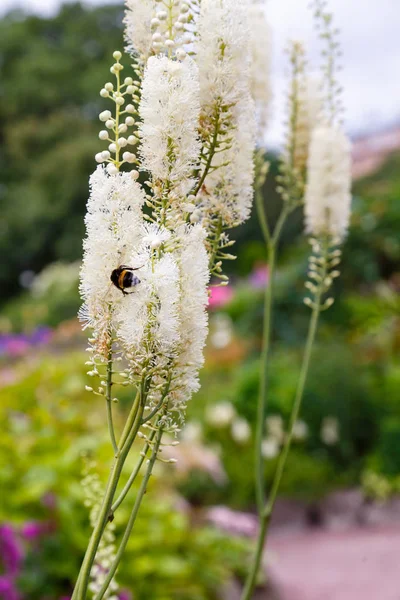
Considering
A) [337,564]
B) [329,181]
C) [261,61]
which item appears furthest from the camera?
[337,564]

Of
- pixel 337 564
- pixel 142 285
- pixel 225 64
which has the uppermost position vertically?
pixel 337 564

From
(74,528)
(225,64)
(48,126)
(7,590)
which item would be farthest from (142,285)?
(48,126)

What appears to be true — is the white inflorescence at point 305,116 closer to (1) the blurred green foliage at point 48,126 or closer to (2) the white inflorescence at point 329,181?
(2) the white inflorescence at point 329,181

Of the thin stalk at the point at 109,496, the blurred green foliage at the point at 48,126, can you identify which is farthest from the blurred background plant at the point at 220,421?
the blurred green foliage at the point at 48,126

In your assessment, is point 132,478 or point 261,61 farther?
point 261,61

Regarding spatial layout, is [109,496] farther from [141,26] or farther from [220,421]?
[220,421]

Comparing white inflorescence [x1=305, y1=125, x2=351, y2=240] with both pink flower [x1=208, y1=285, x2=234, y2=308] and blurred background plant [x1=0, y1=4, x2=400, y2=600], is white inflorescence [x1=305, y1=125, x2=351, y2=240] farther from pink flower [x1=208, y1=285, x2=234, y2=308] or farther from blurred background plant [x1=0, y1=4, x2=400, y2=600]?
pink flower [x1=208, y1=285, x2=234, y2=308]
